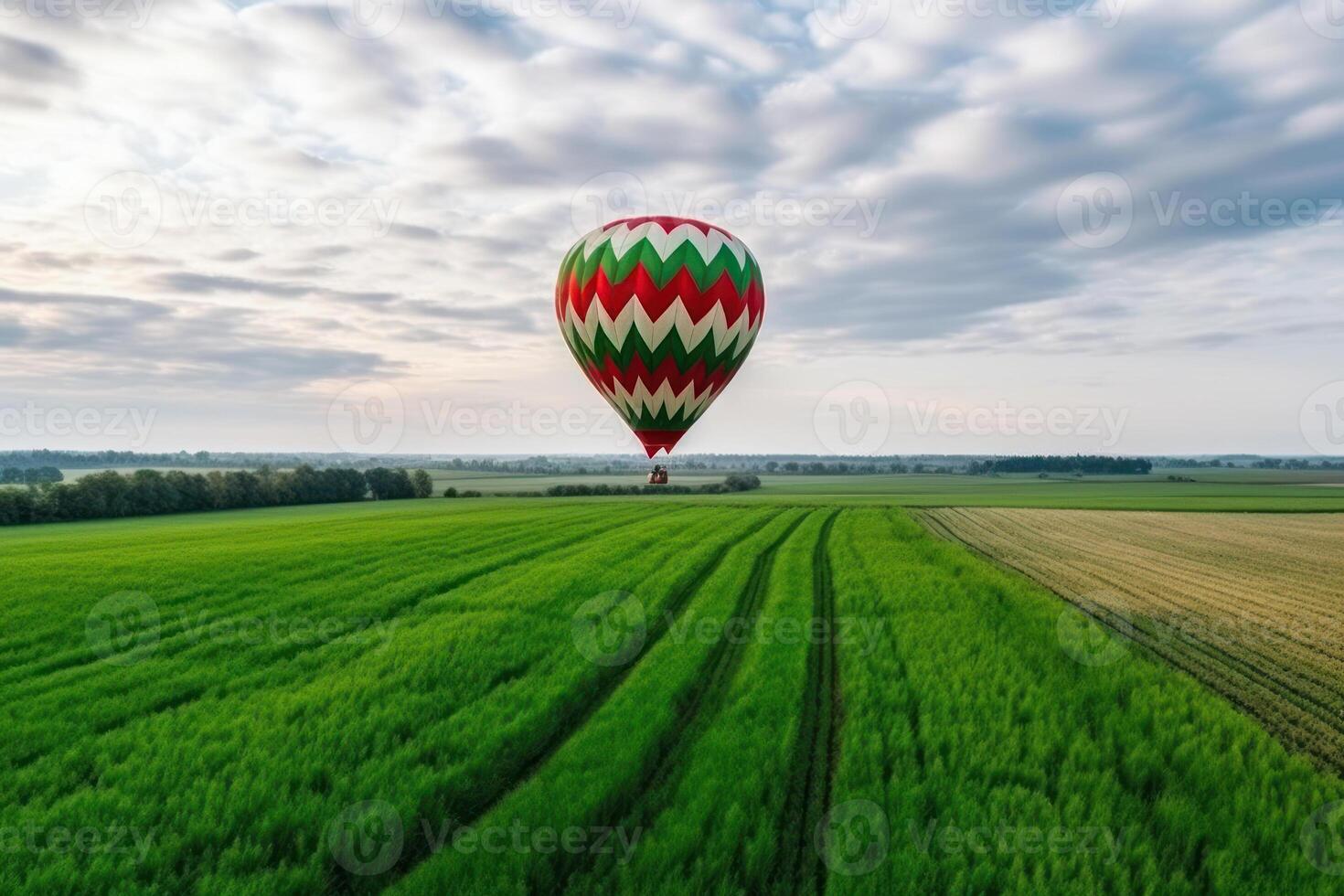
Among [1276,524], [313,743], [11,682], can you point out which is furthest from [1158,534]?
[11,682]

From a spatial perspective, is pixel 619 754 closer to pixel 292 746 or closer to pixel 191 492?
pixel 292 746

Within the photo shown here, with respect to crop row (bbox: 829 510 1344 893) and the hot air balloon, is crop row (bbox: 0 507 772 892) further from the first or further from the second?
the hot air balloon

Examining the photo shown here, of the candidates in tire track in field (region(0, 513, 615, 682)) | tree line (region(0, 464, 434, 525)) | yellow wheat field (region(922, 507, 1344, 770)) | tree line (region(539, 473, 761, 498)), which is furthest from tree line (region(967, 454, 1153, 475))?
tire track in field (region(0, 513, 615, 682))

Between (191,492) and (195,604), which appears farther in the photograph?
(191,492)

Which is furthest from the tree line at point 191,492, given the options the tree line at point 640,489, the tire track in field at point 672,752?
the tire track in field at point 672,752

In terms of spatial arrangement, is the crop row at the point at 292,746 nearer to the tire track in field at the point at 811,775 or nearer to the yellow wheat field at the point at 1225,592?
the tire track in field at the point at 811,775

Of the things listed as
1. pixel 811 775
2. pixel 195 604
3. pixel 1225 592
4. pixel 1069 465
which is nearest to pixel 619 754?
pixel 811 775
